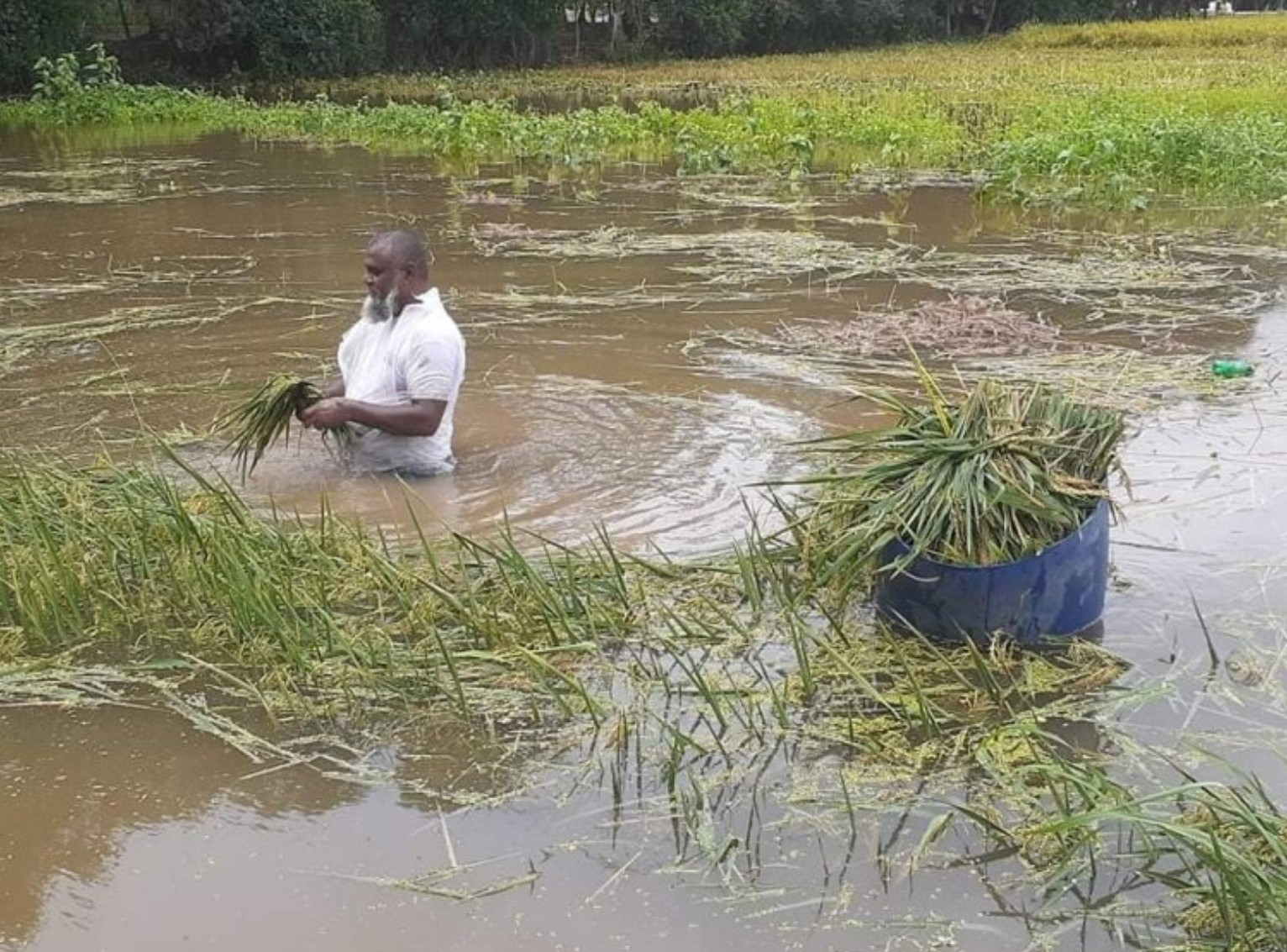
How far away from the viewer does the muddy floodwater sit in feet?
8.94

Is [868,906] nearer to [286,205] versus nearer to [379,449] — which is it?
[379,449]

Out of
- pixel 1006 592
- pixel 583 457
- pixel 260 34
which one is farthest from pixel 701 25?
pixel 1006 592

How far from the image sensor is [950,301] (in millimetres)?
7875

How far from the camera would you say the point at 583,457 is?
5609mm

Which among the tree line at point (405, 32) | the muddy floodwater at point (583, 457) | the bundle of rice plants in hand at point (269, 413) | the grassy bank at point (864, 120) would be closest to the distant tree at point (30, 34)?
the tree line at point (405, 32)

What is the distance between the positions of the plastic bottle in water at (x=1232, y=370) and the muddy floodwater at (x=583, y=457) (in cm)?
9

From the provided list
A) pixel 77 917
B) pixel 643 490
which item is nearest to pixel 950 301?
pixel 643 490

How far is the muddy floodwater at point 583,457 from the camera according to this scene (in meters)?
2.72

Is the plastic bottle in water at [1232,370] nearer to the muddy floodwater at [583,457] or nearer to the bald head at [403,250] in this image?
the muddy floodwater at [583,457]

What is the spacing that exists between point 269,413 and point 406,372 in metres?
0.56

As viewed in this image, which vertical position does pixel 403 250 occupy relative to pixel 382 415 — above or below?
above

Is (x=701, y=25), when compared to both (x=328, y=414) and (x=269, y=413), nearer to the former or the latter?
(x=269, y=413)

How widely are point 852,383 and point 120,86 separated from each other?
67.6ft

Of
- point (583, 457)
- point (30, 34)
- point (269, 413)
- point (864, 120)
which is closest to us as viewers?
point (269, 413)
